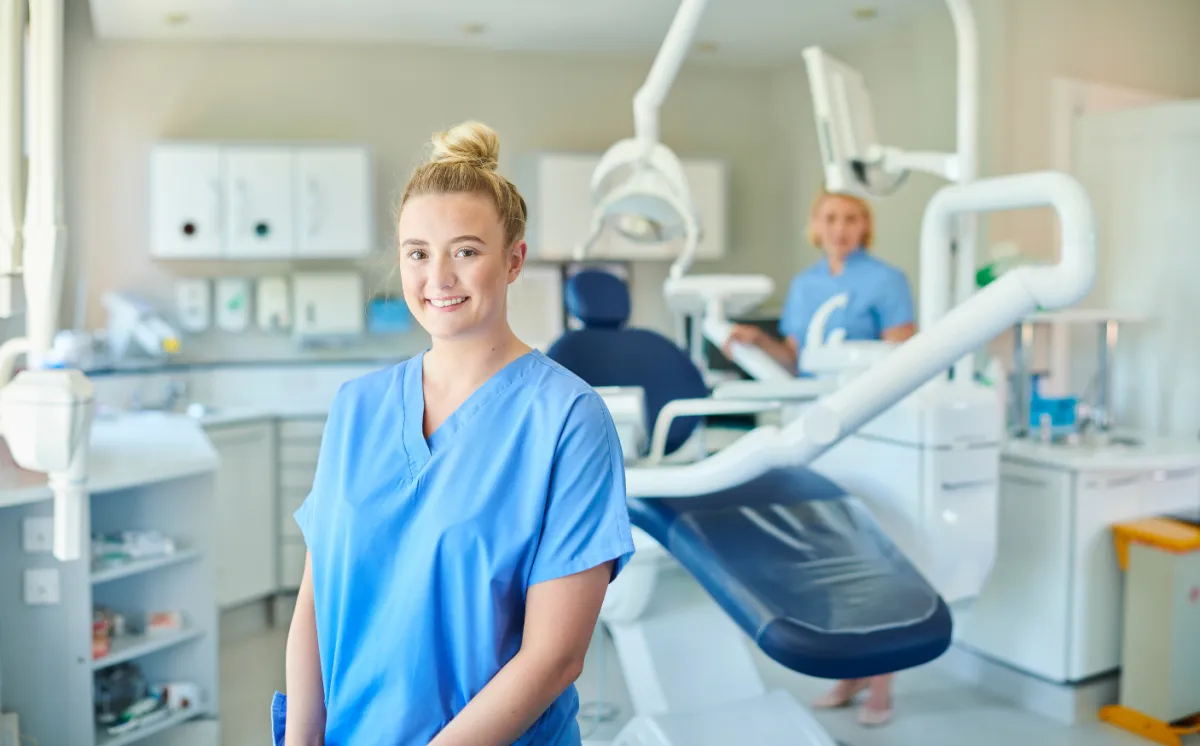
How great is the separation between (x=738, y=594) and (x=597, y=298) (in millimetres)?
1018

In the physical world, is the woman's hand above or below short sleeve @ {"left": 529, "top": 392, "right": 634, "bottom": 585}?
above

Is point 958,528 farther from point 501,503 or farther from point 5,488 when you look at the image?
point 5,488

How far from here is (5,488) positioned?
88.4 inches

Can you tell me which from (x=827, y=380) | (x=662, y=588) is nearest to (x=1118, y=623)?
(x=827, y=380)

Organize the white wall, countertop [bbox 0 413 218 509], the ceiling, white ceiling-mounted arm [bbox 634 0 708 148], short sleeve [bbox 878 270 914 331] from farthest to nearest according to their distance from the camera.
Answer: the white wall, the ceiling, short sleeve [bbox 878 270 914 331], white ceiling-mounted arm [bbox 634 0 708 148], countertop [bbox 0 413 218 509]

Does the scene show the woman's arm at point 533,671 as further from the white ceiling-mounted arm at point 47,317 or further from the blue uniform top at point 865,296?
the blue uniform top at point 865,296

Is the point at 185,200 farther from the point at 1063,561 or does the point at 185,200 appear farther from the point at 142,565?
the point at 1063,561

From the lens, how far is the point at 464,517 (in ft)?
3.57

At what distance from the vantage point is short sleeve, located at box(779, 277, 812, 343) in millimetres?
3496

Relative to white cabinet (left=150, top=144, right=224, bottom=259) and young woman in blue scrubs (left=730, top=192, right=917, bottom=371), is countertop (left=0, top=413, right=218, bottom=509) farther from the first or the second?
young woman in blue scrubs (left=730, top=192, right=917, bottom=371)

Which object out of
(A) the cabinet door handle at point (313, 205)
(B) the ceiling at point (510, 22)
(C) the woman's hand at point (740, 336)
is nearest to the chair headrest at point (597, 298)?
(C) the woman's hand at point (740, 336)

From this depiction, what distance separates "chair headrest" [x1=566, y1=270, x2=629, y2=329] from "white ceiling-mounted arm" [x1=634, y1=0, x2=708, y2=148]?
42 cm

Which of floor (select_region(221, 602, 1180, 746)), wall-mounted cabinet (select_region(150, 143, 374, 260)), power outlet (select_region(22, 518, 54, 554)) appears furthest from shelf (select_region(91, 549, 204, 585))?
wall-mounted cabinet (select_region(150, 143, 374, 260))

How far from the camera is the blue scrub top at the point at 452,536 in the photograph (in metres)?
1.09
